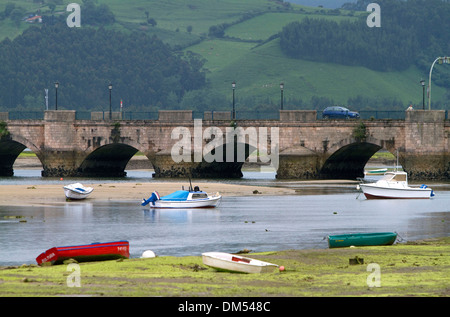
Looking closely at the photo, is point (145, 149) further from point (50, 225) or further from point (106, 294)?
point (106, 294)

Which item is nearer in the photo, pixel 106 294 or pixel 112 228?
pixel 106 294

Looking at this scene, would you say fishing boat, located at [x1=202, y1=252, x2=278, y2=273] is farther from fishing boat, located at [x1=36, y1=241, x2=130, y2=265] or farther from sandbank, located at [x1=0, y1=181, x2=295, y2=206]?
sandbank, located at [x1=0, y1=181, x2=295, y2=206]

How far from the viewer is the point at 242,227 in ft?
142

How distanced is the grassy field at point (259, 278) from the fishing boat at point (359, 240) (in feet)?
Answer: 6.69

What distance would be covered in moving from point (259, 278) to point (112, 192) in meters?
41.5

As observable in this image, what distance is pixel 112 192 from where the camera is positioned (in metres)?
64.9

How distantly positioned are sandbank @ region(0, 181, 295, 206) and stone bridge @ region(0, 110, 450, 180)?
940cm

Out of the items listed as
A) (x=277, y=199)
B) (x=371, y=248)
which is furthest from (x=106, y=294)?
(x=277, y=199)

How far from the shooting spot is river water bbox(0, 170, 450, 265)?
3612 cm

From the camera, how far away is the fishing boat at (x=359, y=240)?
1303 inches

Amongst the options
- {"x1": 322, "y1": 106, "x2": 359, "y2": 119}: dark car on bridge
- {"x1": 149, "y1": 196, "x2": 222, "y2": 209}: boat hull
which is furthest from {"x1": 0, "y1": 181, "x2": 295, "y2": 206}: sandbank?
{"x1": 322, "y1": 106, "x2": 359, "y2": 119}: dark car on bridge

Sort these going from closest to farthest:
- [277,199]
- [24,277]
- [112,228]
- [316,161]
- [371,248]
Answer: [24,277]
[371,248]
[112,228]
[277,199]
[316,161]

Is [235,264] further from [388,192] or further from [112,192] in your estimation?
[112,192]

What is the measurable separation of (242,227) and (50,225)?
934cm
